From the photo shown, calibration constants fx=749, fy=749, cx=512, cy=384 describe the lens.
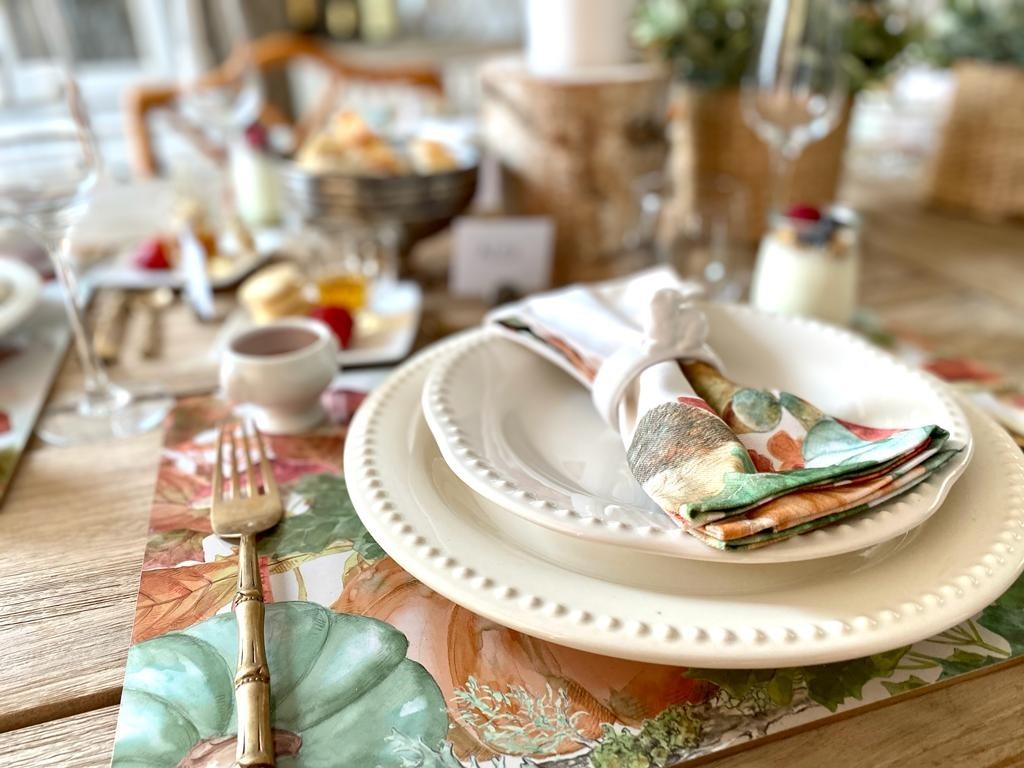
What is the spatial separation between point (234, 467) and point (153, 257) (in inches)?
21.7

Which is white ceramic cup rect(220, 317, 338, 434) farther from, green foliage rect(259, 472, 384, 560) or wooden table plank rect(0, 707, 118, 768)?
wooden table plank rect(0, 707, 118, 768)

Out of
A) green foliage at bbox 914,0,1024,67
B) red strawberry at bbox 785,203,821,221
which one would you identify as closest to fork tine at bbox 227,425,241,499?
red strawberry at bbox 785,203,821,221

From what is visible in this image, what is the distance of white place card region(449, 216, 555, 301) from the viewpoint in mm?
968

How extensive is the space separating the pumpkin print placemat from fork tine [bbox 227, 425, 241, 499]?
2.8 inches

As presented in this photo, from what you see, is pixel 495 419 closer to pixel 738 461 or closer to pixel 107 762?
pixel 738 461

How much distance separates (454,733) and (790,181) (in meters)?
1.03

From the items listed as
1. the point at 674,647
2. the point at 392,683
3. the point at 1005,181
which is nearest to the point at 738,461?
the point at 674,647

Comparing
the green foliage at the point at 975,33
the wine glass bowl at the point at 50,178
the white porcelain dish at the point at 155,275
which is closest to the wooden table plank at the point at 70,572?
the wine glass bowl at the point at 50,178

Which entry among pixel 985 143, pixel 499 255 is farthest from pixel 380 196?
pixel 985 143

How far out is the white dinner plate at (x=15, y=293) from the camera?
0.75 meters

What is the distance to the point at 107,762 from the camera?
38 cm

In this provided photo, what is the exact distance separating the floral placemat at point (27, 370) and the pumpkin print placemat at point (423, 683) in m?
0.27

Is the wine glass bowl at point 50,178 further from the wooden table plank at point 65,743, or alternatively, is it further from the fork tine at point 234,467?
the wooden table plank at point 65,743

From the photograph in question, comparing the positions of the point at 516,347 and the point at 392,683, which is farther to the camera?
the point at 516,347
